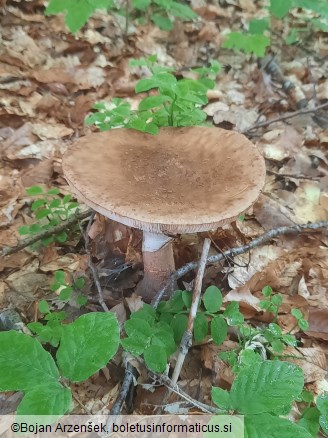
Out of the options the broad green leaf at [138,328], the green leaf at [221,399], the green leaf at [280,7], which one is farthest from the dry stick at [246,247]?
the green leaf at [280,7]

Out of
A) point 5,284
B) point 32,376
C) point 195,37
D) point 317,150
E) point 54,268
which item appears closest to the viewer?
point 32,376

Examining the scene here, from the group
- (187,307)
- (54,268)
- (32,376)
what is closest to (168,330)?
(187,307)

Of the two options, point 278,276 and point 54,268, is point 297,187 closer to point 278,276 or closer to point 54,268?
point 278,276

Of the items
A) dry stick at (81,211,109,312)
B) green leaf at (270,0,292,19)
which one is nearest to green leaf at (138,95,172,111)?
dry stick at (81,211,109,312)

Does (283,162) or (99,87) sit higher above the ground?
(99,87)

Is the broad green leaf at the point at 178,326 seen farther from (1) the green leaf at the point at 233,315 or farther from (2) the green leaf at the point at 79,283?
(2) the green leaf at the point at 79,283

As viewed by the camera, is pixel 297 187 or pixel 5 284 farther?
pixel 297 187

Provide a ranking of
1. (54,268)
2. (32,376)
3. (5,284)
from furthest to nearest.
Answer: (54,268), (5,284), (32,376)
